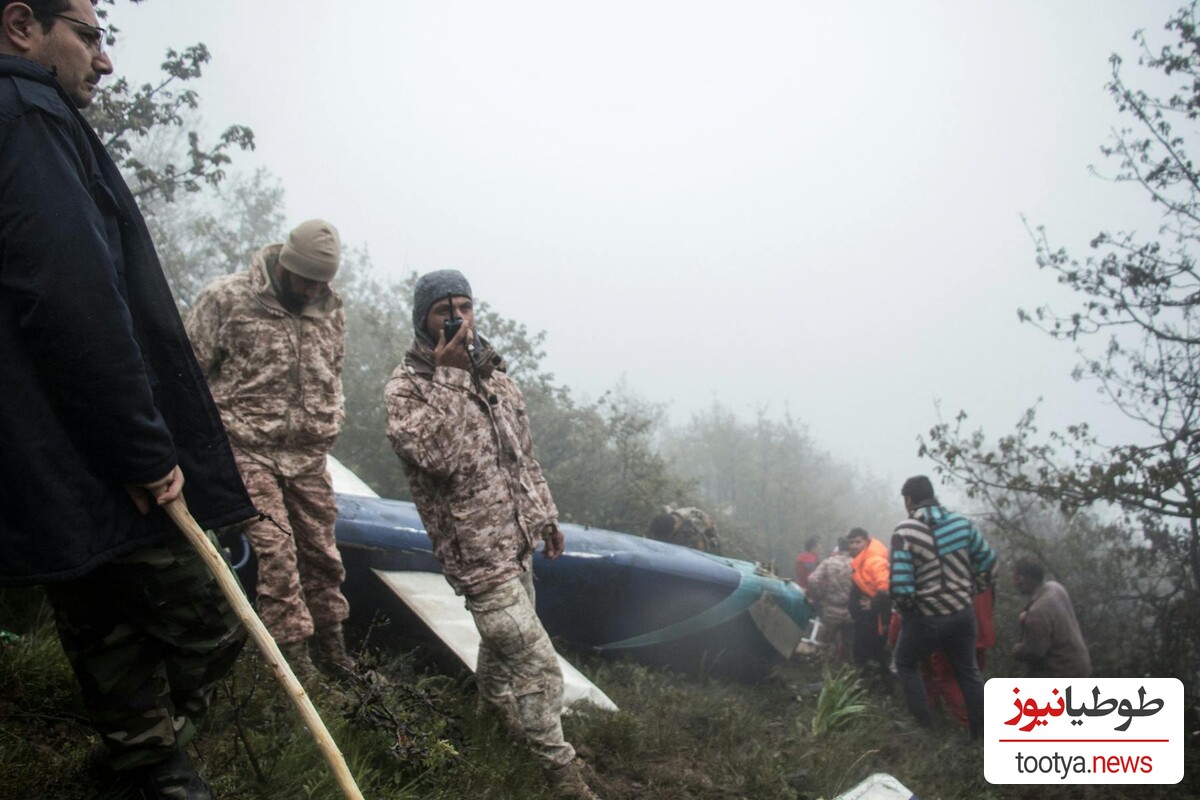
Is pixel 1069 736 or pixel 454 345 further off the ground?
pixel 454 345

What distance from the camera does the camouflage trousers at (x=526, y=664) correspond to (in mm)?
3346

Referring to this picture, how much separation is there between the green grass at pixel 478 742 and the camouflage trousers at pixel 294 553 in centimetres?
27

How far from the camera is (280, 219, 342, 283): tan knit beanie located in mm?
3742

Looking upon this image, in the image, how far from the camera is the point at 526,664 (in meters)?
3.38

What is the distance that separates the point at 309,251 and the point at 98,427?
2181mm

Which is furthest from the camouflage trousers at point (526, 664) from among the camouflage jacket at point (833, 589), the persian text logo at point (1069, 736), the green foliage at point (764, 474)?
the green foliage at point (764, 474)

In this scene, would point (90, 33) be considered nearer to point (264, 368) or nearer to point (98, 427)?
point (98, 427)

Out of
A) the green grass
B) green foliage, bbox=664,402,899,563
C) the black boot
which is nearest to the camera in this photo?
the black boot

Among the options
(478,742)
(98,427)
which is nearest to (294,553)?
(478,742)

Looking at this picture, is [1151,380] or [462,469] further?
[1151,380]

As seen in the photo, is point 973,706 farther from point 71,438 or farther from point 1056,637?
point 71,438

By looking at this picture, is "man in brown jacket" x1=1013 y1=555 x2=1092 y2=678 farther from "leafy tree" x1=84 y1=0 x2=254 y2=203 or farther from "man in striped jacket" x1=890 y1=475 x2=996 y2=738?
"leafy tree" x1=84 y1=0 x2=254 y2=203

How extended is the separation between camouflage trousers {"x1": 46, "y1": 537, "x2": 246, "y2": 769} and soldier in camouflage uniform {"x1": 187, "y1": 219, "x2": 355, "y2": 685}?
1.53 m

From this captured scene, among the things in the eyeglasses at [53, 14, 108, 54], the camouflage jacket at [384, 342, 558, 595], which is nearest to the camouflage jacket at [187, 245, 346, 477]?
the camouflage jacket at [384, 342, 558, 595]
